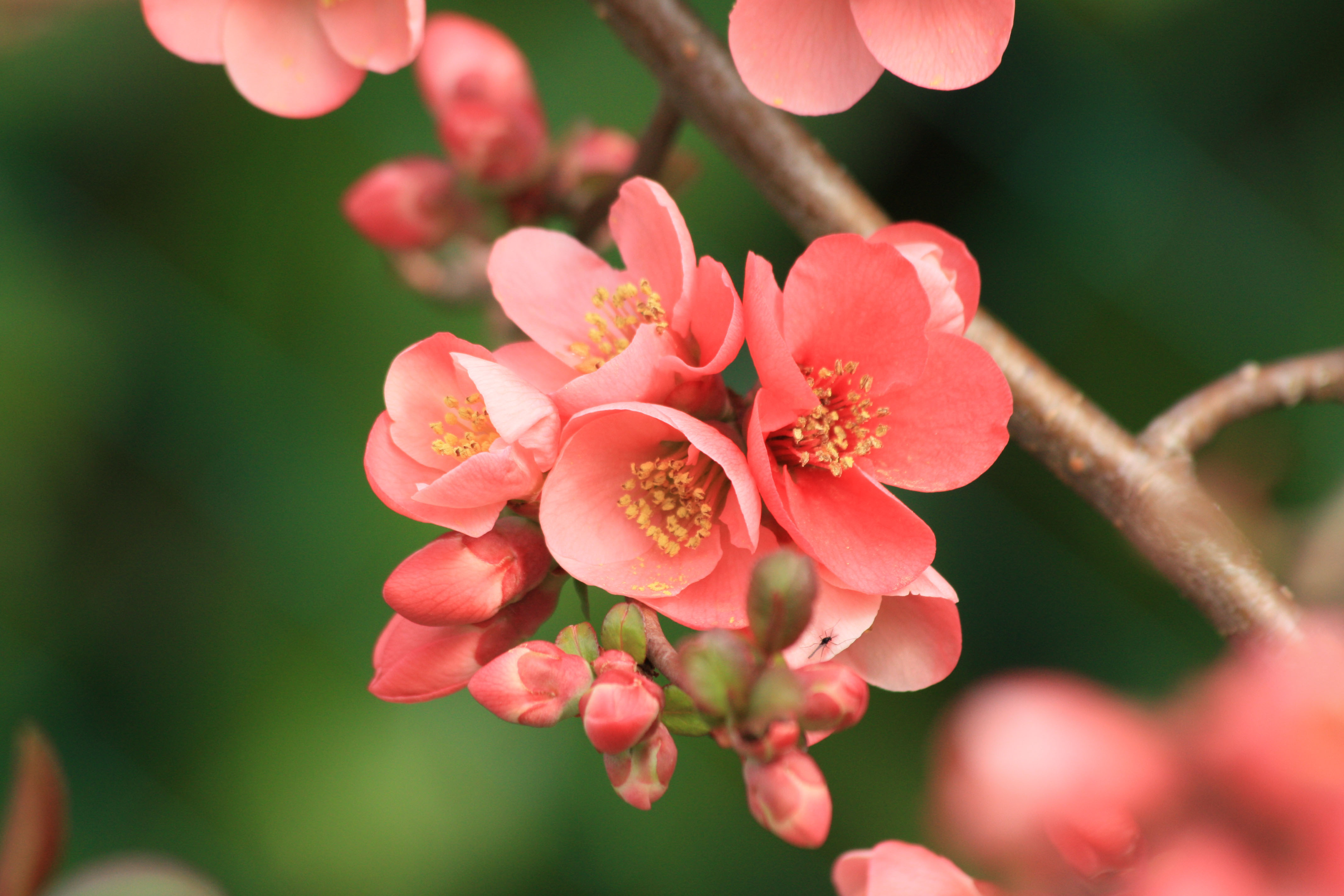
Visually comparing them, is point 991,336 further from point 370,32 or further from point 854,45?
point 370,32

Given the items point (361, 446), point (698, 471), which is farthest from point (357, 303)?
point (698, 471)

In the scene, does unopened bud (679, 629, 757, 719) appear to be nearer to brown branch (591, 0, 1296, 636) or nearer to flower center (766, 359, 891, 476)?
flower center (766, 359, 891, 476)

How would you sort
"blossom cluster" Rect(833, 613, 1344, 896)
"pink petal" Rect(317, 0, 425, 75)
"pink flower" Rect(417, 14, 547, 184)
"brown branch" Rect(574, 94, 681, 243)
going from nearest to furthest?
"blossom cluster" Rect(833, 613, 1344, 896)
"pink petal" Rect(317, 0, 425, 75)
"brown branch" Rect(574, 94, 681, 243)
"pink flower" Rect(417, 14, 547, 184)

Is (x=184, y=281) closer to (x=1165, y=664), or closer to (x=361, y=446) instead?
(x=361, y=446)

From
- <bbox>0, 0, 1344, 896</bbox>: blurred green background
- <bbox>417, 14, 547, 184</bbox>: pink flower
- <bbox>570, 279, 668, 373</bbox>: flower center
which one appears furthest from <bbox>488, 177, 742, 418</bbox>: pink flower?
<bbox>0, 0, 1344, 896</bbox>: blurred green background

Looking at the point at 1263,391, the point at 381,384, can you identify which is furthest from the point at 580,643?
the point at 381,384

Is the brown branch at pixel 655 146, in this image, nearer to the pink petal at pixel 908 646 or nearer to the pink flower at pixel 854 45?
the pink flower at pixel 854 45
